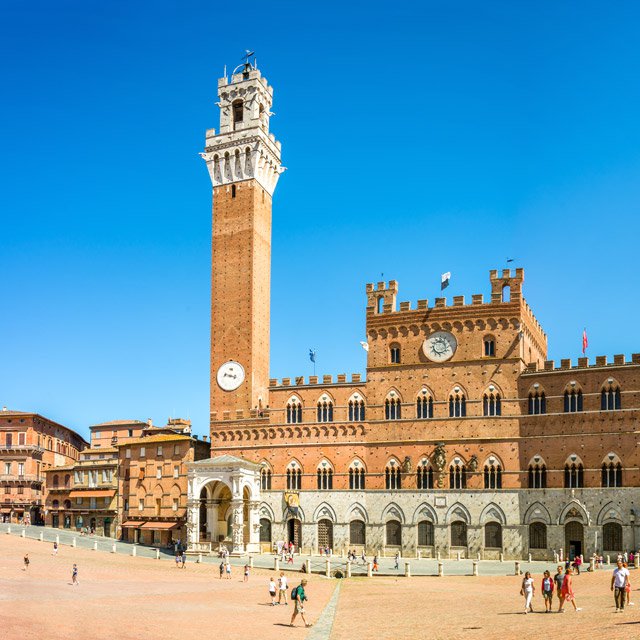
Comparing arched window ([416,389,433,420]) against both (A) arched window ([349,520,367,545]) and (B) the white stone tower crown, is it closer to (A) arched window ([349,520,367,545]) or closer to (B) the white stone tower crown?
(A) arched window ([349,520,367,545])

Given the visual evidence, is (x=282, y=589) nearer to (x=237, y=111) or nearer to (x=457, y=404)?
(x=457, y=404)

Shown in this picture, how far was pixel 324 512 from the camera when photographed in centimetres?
6712

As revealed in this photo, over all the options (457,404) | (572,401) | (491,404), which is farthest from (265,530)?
(572,401)

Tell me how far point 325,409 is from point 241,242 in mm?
16149

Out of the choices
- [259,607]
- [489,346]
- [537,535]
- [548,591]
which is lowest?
[259,607]

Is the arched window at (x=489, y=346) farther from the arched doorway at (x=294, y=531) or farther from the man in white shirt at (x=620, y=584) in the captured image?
the man in white shirt at (x=620, y=584)

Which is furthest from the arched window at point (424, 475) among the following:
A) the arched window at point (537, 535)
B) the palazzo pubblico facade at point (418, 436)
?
the arched window at point (537, 535)

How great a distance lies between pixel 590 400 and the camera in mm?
60188

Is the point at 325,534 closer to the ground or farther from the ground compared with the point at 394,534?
closer to the ground

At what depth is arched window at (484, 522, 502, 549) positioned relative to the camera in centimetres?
6203

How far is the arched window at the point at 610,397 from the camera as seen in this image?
5938 cm

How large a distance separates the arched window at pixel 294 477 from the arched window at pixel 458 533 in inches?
484

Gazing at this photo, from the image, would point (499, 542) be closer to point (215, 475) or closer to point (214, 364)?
point (215, 475)

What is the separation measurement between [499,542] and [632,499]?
9.61 metres
